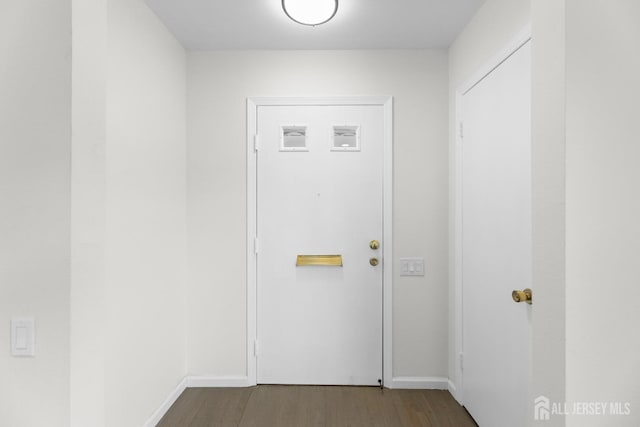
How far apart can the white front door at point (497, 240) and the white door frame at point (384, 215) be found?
50 cm

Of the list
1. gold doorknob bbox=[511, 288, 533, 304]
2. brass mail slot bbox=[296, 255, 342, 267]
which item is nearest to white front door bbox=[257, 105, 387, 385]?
brass mail slot bbox=[296, 255, 342, 267]

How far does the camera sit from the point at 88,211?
1.05 meters

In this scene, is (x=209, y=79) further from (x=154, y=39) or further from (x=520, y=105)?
(x=520, y=105)

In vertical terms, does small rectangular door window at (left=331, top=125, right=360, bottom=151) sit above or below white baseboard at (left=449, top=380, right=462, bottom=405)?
above

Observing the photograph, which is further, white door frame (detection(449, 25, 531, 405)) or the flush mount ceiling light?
white door frame (detection(449, 25, 531, 405))

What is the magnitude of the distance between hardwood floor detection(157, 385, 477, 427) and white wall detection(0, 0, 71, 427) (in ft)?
4.68

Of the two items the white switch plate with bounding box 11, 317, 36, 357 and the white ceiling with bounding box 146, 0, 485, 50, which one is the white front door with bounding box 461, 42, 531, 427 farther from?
the white switch plate with bounding box 11, 317, 36, 357

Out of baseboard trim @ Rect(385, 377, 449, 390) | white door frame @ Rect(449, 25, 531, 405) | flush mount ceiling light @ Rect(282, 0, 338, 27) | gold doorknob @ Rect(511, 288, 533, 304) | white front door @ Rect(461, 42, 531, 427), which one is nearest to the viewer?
gold doorknob @ Rect(511, 288, 533, 304)

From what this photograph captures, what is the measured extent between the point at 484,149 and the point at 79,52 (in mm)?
1939

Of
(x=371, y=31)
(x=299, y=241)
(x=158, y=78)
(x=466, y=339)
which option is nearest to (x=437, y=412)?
(x=466, y=339)

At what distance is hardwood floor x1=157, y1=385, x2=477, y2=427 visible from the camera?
7.14 feet

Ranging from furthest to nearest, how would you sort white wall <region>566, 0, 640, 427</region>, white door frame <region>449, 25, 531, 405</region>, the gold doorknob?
white door frame <region>449, 25, 531, 405</region>
the gold doorknob
white wall <region>566, 0, 640, 427</region>

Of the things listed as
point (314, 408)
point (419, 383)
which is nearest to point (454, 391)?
point (419, 383)

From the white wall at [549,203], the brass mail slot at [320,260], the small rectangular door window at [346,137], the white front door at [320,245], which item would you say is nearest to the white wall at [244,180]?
the white front door at [320,245]
